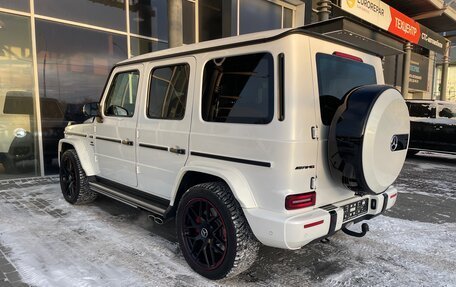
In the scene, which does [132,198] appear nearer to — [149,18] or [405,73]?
[149,18]

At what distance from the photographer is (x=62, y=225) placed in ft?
14.6

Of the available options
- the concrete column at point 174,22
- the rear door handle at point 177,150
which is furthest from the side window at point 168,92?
the concrete column at point 174,22

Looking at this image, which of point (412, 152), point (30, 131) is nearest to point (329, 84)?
point (30, 131)

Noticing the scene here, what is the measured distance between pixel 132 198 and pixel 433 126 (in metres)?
9.62

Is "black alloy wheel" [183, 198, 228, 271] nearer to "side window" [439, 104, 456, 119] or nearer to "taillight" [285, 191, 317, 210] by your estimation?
"taillight" [285, 191, 317, 210]

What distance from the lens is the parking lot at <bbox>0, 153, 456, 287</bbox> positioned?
3188mm

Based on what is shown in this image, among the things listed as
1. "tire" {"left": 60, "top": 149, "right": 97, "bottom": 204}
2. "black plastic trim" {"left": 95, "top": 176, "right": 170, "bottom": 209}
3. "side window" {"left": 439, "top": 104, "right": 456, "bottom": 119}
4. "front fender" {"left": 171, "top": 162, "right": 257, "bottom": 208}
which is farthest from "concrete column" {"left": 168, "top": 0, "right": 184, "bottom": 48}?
"side window" {"left": 439, "top": 104, "right": 456, "bottom": 119}

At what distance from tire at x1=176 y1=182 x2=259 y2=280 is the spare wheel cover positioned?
90 centimetres

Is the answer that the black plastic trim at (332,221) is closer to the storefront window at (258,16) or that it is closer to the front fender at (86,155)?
the front fender at (86,155)

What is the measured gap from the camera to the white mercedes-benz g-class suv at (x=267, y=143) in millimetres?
2740

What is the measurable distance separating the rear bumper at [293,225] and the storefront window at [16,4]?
637cm

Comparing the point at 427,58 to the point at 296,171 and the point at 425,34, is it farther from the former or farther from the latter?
the point at 296,171

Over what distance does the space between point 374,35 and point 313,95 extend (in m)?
4.43

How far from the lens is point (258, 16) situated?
11.4 m
